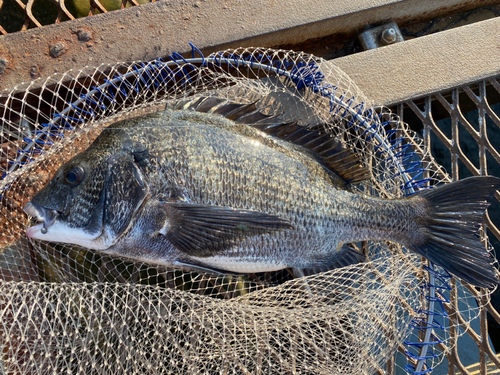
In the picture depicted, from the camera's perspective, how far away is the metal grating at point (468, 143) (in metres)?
2.59

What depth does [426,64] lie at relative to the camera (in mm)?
2891

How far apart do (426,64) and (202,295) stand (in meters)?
2.60

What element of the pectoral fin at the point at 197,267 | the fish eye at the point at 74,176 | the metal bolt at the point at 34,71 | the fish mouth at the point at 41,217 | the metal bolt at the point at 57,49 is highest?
the metal bolt at the point at 57,49

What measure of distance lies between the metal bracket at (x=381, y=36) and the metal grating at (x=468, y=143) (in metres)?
0.60

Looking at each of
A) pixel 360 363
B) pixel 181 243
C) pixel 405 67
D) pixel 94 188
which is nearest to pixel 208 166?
pixel 181 243

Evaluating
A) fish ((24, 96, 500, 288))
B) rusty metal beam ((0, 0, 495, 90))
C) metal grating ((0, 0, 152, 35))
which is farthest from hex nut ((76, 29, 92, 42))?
fish ((24, 96, 500, 288))

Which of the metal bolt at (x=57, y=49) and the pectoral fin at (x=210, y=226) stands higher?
the metal bolt at (x=57, y=49)

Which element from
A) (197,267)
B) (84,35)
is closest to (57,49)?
→ (84,35)

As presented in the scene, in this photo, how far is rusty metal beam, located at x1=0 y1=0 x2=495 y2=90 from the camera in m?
2.74

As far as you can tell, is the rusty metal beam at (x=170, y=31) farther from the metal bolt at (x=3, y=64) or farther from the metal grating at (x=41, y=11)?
the metal grating at (x=41, y=11)

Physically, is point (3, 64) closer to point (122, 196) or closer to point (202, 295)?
point (122, 196)

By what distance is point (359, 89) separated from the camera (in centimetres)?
282

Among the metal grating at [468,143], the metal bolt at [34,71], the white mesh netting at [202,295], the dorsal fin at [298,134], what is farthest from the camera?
the metal bolt at [34,71]

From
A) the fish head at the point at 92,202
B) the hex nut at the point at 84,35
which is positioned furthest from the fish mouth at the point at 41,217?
the hex nut at the point at 84,35
